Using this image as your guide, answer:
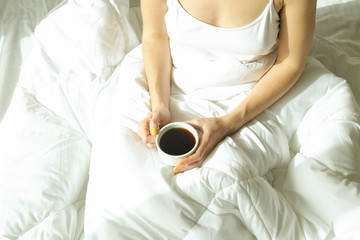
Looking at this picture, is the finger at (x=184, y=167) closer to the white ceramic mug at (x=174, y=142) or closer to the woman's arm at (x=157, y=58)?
the white ceramic mug at (x=174, y=142)

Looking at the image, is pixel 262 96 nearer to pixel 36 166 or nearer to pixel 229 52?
pixel 229 52

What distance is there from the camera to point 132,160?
0.84 metres

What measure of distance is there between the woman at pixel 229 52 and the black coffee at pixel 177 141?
0.09 feet

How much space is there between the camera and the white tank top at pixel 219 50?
0.88 metres

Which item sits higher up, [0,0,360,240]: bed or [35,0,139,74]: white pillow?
[35,0,139,74]: white pillow

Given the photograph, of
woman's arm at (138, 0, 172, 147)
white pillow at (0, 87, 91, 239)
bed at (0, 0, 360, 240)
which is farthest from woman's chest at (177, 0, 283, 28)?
white pillow at (0, 87, 91, 239)

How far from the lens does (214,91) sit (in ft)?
3.24

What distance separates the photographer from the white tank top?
88cm

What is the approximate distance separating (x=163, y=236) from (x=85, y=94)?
54cm

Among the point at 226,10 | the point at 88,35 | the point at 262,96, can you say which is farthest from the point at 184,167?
the point at 88,35

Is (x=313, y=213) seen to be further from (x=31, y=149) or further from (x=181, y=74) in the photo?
(x=31, y=149)

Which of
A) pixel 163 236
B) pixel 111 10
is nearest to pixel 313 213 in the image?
pixel 163 236

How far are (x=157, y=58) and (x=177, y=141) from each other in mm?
325

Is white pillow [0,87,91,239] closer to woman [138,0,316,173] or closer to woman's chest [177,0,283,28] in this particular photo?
woman [138,0,316,173]
